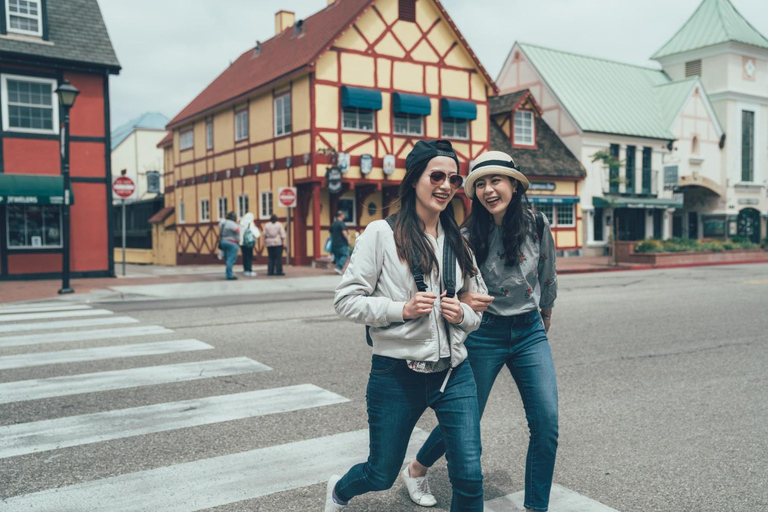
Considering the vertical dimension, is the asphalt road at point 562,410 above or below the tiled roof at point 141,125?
below

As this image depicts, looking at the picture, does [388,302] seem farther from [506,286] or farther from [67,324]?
[67,324]

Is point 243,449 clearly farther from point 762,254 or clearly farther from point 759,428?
point 762,254

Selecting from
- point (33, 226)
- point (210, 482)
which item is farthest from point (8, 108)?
point (210, 482)

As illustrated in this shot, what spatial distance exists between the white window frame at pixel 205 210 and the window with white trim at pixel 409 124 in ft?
34.0

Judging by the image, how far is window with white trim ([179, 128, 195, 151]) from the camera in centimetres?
3259

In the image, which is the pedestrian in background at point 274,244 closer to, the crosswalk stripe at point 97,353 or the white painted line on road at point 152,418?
the crosswalk stripe at point 97,353

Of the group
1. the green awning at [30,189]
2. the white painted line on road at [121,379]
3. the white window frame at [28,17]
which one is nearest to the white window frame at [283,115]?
the white window frame at [28,17]

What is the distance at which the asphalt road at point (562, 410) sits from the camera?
3.93 meters

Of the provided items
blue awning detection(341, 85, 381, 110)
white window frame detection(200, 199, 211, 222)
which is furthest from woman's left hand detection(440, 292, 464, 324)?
white window frame detection(200, 199, 211, 222)

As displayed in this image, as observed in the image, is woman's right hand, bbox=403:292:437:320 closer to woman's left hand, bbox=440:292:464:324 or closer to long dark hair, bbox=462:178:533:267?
woman's left hand, bbox=440:292:464:324

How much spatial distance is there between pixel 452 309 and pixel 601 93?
3444 centimetres

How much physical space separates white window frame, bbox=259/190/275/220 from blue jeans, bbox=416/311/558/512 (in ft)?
75.8

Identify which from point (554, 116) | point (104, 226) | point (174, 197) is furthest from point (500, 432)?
point (174, 197)

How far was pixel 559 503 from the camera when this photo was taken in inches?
144
